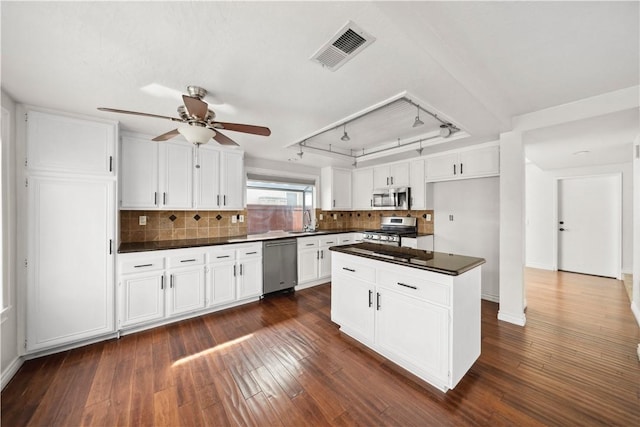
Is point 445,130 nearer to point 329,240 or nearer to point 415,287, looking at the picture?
point 415,287

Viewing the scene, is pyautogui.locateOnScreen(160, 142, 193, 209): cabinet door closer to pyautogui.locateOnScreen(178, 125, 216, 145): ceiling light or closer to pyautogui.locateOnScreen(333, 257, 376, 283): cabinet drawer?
pyautogui.locateOnScreen(178, 125, 216, 145): ceiling light

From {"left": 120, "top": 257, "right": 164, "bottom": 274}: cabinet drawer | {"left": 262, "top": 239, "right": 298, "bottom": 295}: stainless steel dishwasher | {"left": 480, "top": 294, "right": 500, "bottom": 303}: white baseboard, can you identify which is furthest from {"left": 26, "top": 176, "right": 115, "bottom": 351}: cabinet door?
{"left": 480, "top": 294, "right": 500, "bottom": 303}: white baseboard

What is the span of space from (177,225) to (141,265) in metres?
0.94

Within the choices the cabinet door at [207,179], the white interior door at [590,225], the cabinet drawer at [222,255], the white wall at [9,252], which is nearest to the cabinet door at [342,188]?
the cabinet door at [207,179]

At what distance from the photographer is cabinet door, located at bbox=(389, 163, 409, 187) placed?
4.43 m

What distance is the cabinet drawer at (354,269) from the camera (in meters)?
2.29

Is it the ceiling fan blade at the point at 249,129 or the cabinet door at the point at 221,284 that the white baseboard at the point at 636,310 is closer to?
the ceiling fan blade at the point at 249,129

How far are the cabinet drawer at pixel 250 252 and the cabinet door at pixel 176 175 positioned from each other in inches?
37.6

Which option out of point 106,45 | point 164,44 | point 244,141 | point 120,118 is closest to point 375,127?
point 244,141

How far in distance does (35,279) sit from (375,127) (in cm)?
395

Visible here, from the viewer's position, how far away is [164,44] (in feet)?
4.65

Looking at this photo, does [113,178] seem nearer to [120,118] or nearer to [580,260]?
[120,118]

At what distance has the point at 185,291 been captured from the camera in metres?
2.98

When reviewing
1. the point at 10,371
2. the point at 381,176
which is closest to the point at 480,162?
the point at 381,176
